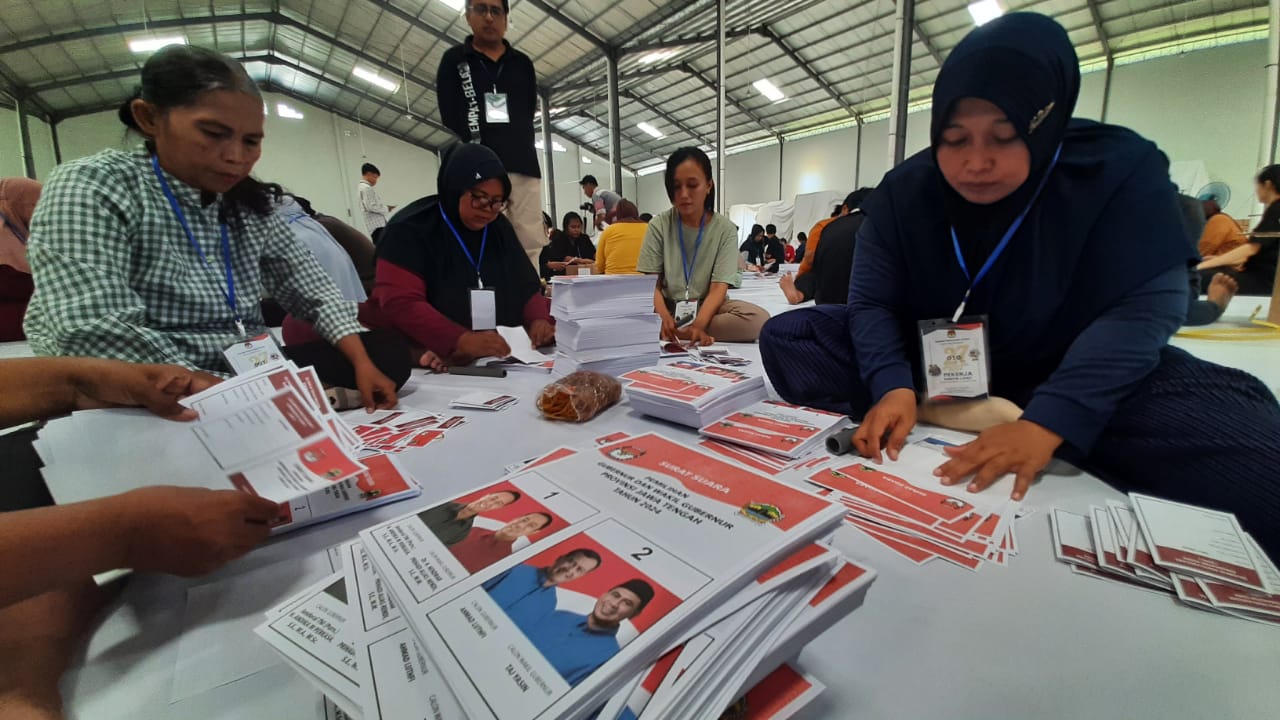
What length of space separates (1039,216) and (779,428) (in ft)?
2.21

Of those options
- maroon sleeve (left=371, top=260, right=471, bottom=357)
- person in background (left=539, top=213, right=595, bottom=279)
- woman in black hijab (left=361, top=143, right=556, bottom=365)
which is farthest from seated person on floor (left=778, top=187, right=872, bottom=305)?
person in background (left=539, top=213, right=595, bottom=279)

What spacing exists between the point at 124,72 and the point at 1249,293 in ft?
48.5

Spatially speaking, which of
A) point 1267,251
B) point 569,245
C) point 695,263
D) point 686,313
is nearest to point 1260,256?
point 1267,251

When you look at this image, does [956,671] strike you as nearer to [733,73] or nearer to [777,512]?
[777,512]

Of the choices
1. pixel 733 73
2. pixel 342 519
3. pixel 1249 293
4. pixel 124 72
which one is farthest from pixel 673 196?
pixel 124 72

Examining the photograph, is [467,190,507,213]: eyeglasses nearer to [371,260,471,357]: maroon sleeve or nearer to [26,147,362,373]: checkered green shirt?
[371,260,471,357]: maroon sleeve

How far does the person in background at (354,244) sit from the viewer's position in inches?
119

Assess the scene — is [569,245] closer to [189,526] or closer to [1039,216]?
[1039,216]

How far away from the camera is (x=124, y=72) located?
8.21 metres

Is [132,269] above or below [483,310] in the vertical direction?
above

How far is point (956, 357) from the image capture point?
3.59 ft

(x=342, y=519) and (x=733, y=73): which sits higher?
(x=733, y=73)

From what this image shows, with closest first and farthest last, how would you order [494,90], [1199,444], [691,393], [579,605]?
[579,605] < [1199,444] < [691,393] < [494,90]


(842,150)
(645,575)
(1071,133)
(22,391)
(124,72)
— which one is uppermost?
(124,72)
